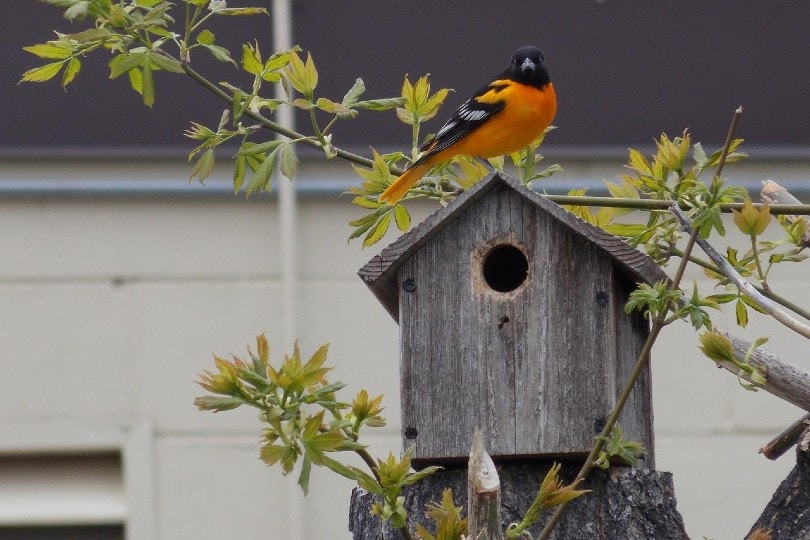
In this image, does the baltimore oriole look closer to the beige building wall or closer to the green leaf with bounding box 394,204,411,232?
the green leaf with bounding box 394,204,411,232

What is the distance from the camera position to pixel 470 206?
8.61ft

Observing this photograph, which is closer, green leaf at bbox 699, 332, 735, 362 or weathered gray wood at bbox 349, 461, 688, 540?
green leaf at bbox 699, 332, 735, 362

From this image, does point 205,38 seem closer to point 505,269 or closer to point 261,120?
point 261,120

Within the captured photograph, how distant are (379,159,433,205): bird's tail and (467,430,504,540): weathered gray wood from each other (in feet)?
2.47

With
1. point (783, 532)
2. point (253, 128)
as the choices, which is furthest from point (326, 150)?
point (783, 532)

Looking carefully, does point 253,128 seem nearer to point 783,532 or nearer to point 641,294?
point 641,294

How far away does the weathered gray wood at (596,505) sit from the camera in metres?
2.50

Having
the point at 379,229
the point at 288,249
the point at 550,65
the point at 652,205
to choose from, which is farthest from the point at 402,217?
the point at 550,65

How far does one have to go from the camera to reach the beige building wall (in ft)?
17.1

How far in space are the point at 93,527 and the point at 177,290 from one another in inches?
38.3

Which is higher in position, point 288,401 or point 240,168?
point 240,168

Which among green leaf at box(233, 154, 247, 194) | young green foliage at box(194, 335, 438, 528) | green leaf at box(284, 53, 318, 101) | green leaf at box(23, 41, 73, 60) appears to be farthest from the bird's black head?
young green foliage at box(194, 335, 438, 528)

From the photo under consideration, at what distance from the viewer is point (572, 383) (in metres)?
2.56

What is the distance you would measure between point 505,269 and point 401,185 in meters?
0.36
